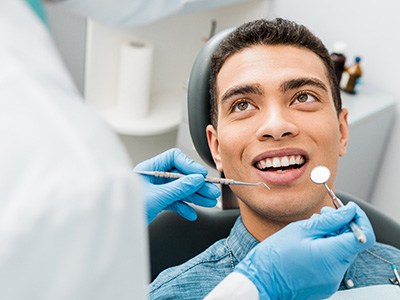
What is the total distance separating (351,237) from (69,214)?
28.7 inches

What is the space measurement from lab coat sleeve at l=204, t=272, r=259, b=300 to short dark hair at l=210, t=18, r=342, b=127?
1.78ft

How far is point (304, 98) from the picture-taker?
1430 mm

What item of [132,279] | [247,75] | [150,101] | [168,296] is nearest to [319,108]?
[247,75]

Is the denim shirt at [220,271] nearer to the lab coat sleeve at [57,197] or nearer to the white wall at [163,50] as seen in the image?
the lab coat sleeve at [57,197]

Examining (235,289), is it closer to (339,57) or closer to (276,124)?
(276,124)

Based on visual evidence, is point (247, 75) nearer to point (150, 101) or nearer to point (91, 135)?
point (91, 135)

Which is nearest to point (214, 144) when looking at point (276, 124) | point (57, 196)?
point (276, 124)

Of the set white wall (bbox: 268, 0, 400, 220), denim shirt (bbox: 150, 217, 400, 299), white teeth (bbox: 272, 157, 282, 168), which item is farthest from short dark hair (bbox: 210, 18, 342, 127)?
white wall (bbox: 268, 0, 400, 220)

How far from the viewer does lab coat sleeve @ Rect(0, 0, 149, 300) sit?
0.49 meters

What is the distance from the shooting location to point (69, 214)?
490 mm

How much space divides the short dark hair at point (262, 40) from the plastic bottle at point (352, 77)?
3.18 ft

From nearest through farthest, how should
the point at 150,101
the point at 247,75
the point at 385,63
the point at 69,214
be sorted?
the point at 69,214 < the point at 247,75 < the point at 385,63 < the point at 150,101

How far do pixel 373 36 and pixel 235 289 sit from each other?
1.79 metres

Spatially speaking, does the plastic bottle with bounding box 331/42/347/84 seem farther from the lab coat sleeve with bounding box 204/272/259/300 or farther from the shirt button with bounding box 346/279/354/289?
the lab coat sleeve with bounding box 204/272/259/300
